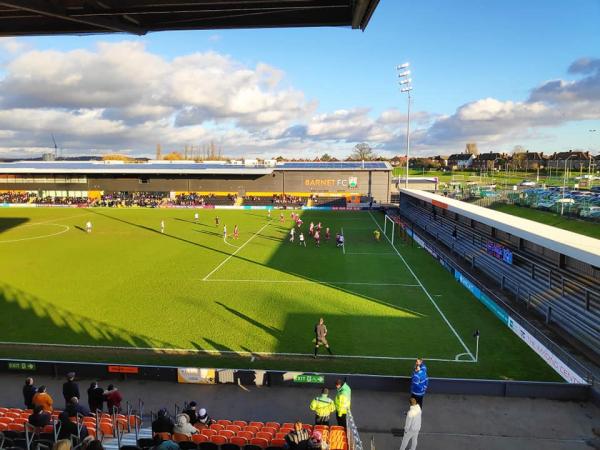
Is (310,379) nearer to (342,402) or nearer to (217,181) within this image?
(342,402)

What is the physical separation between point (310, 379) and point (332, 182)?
58.8 metres

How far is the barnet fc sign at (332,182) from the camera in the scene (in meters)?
68.9

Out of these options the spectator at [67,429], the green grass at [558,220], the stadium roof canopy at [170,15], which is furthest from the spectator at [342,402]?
the green grass at [558,220]

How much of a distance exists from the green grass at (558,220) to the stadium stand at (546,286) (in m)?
9.52

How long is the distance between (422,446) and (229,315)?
428 inches

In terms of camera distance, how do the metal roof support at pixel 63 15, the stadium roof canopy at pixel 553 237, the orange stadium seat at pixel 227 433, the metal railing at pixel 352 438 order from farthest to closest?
1. the stadium roof canopy at pixel 553 237
2. the metal roof support at pixel 63 15
3. the orange stadium seat at pixel 227 433
4. the metal railing at pixel 352 438

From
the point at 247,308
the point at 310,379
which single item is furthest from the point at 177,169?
the point at 310,379

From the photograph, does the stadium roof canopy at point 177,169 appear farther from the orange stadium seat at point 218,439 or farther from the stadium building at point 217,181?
the orange stadium seat at point 218,439

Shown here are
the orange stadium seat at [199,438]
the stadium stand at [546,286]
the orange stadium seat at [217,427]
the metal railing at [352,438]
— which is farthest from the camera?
the stadium stand at [546,286]

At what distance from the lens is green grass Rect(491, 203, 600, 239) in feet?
102

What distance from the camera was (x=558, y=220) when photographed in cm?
3572

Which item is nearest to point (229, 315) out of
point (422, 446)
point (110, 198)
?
point (422, 446)

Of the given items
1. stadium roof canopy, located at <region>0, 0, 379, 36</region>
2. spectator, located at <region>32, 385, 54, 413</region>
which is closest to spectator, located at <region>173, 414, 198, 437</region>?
spectator, located at <region>32, 385, 54, 413</region>

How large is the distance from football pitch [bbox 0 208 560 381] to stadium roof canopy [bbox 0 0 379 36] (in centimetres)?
1102
